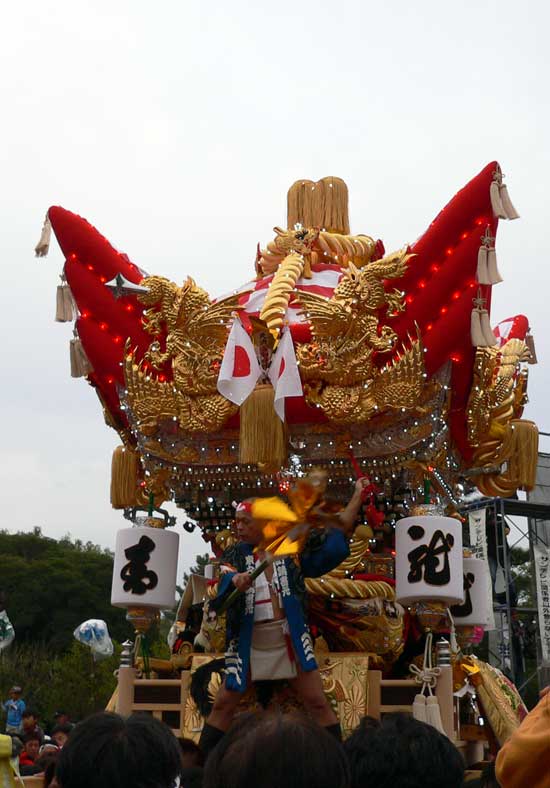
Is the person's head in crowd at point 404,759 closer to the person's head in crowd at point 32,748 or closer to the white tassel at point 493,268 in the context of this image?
the white tassel at point 493,268

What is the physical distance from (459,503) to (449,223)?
6.97 ft

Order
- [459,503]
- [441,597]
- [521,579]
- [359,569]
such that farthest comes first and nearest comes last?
[521,579] → [459,503] → [359,569] → [441,597]

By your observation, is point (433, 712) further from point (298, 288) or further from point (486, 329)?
point (298, 288)

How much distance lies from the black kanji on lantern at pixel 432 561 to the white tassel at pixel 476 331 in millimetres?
1124

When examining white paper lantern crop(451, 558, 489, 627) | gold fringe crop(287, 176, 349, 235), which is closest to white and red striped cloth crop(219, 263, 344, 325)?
gold fringe crop(287, 176, 349, 235)

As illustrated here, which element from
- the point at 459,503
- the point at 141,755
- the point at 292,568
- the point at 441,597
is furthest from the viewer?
the point at 459,503

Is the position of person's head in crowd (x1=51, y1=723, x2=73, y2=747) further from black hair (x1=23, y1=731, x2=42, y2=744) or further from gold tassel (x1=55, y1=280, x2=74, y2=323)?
gold tassel (x1=55, y1=280, x2=74, y2=323)

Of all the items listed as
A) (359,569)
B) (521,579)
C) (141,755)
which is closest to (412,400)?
(359,569)

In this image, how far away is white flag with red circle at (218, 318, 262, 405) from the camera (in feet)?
22.5

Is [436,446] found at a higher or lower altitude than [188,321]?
lower

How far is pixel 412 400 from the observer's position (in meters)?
7.02

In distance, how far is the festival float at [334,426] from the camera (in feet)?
22.3

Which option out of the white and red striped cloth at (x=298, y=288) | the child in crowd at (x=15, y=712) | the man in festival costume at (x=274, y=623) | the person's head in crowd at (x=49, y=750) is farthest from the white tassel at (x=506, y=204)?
the child in crowd at (x=15, y=712)

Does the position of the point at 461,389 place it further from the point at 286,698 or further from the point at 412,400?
the point at 286,698
